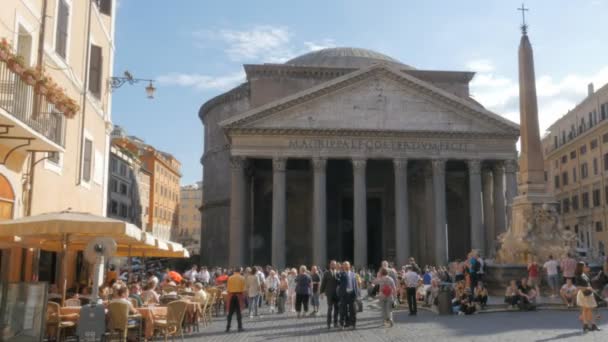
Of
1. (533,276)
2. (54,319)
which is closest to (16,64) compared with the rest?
(54,319)

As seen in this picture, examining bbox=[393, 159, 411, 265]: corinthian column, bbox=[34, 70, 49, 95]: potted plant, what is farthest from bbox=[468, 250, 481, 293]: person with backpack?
bbox=[393, 159, 411, 265]: corinthian column

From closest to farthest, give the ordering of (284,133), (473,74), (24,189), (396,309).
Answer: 1. (24,189)
2. (396,309)
3. (284,133)
4. (473,74)

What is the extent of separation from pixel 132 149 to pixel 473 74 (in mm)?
31880

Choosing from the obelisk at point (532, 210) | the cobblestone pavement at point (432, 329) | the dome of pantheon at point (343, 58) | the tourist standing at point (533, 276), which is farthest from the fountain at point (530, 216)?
the dome of pantheon at point (343, 58)

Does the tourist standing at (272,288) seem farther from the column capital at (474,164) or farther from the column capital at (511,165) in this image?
the column capital at (511,165)

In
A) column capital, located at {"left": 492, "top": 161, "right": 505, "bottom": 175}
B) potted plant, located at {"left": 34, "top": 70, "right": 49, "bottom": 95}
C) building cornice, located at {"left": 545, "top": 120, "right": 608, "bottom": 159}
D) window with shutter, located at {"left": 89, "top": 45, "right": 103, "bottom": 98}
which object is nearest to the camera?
potted plant, located at {"left": 34, "top": 70, "right": 49, "bottom": 95}

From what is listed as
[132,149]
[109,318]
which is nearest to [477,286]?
[109,318]

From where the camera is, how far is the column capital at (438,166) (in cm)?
3141

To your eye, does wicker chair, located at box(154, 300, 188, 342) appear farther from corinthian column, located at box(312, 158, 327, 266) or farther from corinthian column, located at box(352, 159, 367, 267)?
corinthian column, located at box(352, 159, 367, 267)

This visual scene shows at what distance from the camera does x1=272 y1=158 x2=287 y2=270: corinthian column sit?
30.0 m

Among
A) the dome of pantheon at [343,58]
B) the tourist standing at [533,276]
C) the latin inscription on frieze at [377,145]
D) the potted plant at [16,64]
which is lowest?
the tourist standing at [533,276]

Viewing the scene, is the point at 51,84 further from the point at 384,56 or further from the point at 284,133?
the point at 384,56

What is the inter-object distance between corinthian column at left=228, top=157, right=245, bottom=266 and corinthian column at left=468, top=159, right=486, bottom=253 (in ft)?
39.3

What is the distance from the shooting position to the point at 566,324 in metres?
11.3
